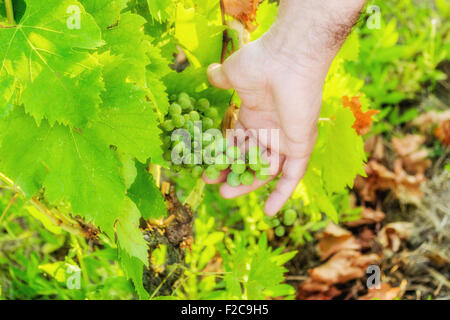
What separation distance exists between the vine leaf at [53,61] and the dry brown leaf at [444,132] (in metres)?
1.88

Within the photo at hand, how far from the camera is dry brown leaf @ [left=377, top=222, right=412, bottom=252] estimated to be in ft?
6.07

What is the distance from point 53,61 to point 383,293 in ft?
4.97

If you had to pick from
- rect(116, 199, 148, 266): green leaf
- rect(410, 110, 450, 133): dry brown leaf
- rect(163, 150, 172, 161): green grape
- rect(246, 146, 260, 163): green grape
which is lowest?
rect(116, 199, 148, 266): green leaf

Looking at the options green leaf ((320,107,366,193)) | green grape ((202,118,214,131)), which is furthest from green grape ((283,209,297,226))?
green grape ((202,118,214,131))

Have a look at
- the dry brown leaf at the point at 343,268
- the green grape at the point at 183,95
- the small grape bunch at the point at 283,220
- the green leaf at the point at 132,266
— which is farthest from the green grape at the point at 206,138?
the dry brown leaf at the point at 343,268

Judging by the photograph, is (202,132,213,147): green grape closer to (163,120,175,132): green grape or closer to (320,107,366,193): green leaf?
(163,120,175,132): green grape

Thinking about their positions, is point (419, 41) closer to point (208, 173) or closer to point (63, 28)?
point (208, 173)

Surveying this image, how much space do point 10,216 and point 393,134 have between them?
1886 millimetres

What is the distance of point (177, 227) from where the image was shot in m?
1.22

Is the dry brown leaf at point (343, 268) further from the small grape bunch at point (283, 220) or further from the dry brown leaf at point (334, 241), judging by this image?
the small grape bunch at point (283, 220)

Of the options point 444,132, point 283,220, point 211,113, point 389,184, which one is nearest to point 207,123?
point 211,113

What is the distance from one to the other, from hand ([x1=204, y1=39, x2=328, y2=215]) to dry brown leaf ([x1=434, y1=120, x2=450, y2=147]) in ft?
3.93

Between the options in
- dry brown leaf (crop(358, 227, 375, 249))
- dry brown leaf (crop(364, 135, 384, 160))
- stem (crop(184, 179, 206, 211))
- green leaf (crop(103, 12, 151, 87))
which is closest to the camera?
green leaf (crop(103, 12, 151, 87))

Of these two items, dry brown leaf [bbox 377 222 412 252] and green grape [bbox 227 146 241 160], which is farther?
dry brown leaf [bbox 377 222 412 252]
